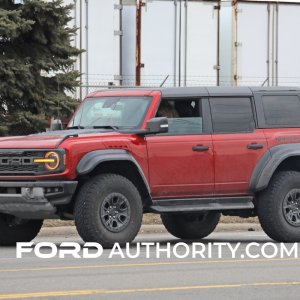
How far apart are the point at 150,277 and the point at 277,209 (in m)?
4.54

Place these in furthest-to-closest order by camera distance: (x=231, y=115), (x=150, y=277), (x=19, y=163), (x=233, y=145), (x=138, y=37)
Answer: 1. (x=138, y=37)
2. (x=231, y=115)
3. (x=233, y=145)
4. (x=19, y=163)
5. (x=150, y=277)

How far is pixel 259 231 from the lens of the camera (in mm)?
19078

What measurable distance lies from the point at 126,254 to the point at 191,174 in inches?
72.9

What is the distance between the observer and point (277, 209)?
49.2ft

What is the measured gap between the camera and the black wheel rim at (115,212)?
13849 millimetres

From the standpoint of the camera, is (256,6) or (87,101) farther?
(256,6)

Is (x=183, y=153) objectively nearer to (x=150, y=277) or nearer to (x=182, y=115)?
(x=182, y=115)

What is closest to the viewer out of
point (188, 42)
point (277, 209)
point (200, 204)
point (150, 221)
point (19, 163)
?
point (19, 163)

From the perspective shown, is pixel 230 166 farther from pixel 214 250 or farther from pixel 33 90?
pixel 33 90

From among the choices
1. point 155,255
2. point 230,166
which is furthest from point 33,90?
point 155,255

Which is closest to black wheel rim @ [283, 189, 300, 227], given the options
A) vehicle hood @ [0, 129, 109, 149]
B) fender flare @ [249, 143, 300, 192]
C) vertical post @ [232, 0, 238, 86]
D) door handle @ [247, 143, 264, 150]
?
fender flare @ [249, 143, 300, 192]

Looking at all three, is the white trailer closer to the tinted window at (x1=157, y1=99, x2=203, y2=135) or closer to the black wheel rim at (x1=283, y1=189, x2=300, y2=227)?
the black wheel rim at (x1=283, y1=189, x2=300, y2=227)

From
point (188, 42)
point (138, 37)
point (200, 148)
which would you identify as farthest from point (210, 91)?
point (188, 42)

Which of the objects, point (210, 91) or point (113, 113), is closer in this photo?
point (113, 113)
